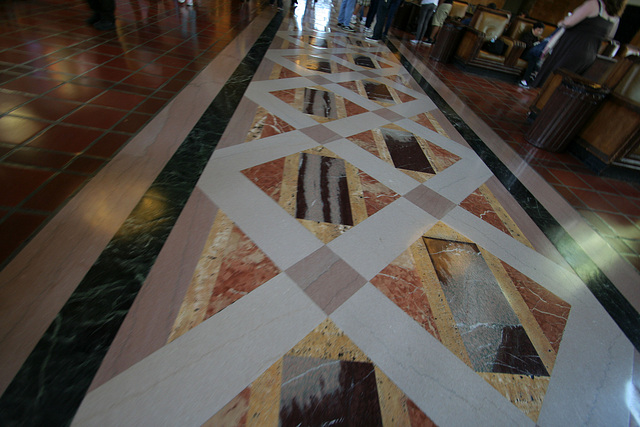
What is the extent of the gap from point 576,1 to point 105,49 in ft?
39.9

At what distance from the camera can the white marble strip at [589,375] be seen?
829 millimetres

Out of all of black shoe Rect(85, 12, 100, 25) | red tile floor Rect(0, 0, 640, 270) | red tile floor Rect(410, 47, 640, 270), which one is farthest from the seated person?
black shoe Rect(85, 12, 100, 25)

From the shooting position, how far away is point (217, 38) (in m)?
3.38

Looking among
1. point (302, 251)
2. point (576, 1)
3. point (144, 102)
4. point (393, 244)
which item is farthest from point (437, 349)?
point (576, 1)

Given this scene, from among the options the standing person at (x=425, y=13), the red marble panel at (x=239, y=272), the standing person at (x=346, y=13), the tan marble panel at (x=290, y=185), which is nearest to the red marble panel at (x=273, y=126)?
the tan marble panel at (x=290, y=185)

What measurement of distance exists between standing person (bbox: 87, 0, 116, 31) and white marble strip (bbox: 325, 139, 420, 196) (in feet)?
9.94

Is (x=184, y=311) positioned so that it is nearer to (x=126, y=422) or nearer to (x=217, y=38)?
(x=126, y=422)

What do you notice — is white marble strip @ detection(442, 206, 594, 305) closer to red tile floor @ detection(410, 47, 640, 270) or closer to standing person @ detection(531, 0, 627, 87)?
red tile floor @ detection(410, 47, 640, 270)

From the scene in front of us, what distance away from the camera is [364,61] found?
148 inches

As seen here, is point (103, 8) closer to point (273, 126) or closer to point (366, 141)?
point (273, 126)

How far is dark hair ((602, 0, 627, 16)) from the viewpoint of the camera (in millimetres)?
2666

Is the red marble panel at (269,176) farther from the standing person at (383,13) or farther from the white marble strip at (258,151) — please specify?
the standing person at (383,13)

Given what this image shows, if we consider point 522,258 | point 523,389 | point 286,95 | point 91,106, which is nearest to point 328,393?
point 523,389

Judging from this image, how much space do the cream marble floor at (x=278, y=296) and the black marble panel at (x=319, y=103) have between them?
493 millimetres
